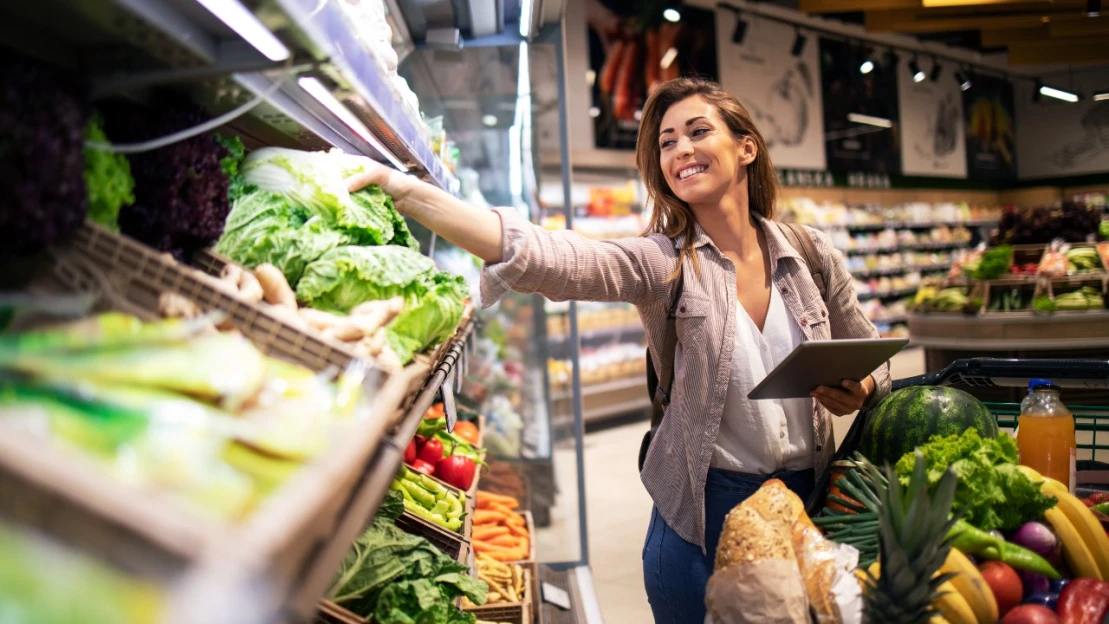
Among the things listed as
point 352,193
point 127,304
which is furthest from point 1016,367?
point 127,304

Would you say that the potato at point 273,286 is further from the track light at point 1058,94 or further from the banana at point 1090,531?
the track light at point 1058,94

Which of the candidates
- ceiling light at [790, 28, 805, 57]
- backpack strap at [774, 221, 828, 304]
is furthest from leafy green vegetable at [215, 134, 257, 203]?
ceiling light at [790, 28, 805, 57]

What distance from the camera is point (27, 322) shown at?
2.41 ft

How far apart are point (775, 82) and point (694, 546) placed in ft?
31.4

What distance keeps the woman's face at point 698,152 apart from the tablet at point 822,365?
0.61 m

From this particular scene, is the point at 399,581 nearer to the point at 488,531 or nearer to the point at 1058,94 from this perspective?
the point at 488,531

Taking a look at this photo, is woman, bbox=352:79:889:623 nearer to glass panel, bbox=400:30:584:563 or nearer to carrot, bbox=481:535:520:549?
carrot, bbox=481:535:520:549

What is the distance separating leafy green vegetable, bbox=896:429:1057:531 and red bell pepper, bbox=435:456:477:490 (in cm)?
167

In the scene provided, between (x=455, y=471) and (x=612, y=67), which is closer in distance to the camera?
(x=455, y=471)

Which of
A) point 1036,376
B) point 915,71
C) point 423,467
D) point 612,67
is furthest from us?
point 915,71

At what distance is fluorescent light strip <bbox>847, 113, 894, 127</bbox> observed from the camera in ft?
38.5

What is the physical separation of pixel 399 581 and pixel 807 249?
1420 millimetres

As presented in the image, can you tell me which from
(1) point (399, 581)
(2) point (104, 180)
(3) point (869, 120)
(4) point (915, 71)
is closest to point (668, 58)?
(3) point (869, 120)

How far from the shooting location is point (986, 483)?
1576mm
